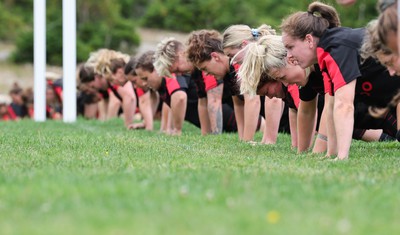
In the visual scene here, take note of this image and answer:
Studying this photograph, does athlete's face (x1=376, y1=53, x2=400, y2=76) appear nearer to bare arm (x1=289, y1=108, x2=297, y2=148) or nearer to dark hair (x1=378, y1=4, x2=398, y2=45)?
dark hair (x1=378, y1=4, x2=398, y2=45)

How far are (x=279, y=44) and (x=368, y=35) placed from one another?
1.49m

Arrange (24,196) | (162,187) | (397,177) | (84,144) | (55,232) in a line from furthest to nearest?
(84,144) → (397,177) → (162,187) → (24,196) → (55,232)

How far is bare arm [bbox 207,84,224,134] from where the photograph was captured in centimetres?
1105

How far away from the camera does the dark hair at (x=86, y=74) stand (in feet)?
50.6

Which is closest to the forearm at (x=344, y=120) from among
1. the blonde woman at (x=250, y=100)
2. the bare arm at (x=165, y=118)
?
the blonde woman at (x=250, y=100)

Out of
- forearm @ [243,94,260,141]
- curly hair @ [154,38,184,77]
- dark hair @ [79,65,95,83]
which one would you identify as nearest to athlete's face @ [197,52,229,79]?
forearm @ [243,94,260,141]

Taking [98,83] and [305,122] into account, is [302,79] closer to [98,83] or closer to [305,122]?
[305,122]

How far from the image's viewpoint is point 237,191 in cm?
A: 434

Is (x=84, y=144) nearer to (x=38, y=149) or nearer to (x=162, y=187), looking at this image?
(x=38, y=149)

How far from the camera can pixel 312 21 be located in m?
6.80

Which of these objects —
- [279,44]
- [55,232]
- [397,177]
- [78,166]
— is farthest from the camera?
[279,44]

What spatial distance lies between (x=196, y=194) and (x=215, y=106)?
693 cm

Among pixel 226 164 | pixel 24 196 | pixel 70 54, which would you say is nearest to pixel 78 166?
pixel 226 164

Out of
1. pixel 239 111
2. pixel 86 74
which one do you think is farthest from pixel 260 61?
pixel 86 74
